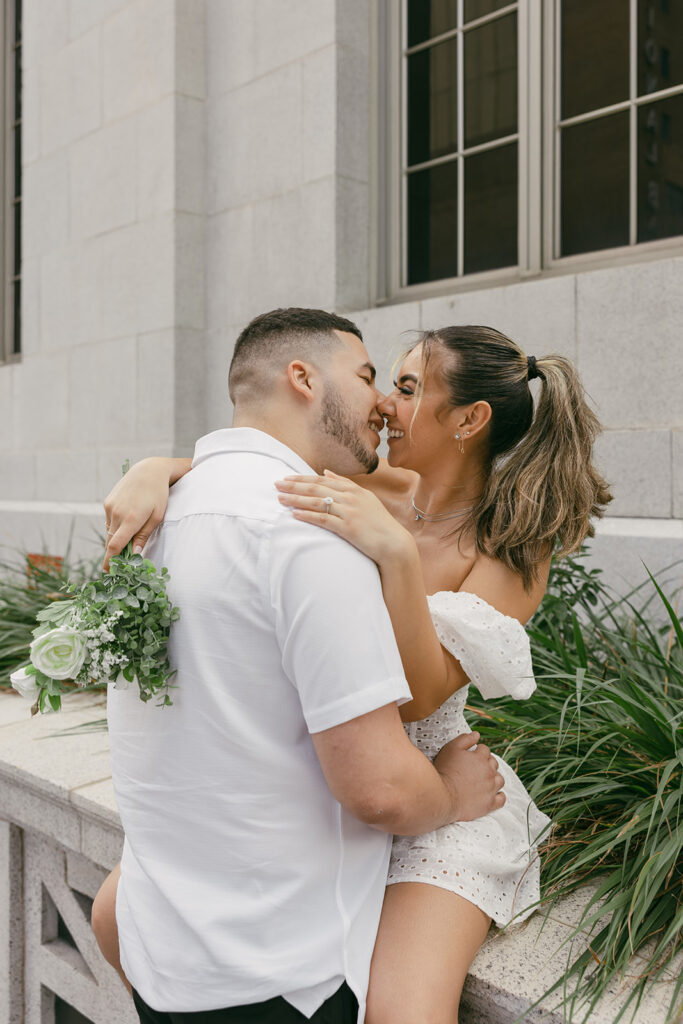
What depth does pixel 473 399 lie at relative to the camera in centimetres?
246

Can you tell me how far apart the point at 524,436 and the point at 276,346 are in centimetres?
97

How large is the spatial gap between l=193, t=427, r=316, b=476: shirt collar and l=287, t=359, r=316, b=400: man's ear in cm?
13

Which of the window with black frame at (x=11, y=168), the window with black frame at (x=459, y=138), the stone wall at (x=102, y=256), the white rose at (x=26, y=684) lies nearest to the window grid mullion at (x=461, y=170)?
the window with black frame at (x=459, y=138)

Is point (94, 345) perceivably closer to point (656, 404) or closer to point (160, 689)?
point (656, 404)

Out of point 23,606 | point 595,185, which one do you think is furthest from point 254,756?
point 595,185

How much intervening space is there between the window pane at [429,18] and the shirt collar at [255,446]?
4740 mm

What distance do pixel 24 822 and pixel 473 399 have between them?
240 centimetres

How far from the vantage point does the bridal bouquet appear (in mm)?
1539

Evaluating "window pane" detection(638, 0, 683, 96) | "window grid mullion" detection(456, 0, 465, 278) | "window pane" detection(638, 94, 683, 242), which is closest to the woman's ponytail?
"window pane" detection(638, 94, 683, 242)

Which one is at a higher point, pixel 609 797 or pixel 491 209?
pixel 491 209

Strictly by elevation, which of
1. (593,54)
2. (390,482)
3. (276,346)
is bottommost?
(390,482)

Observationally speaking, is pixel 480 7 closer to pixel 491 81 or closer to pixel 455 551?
pixel 491 81

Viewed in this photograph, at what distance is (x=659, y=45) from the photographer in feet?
14.7

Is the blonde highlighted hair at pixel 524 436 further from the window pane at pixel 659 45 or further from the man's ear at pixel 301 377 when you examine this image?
the window pane at pixel 659 45
